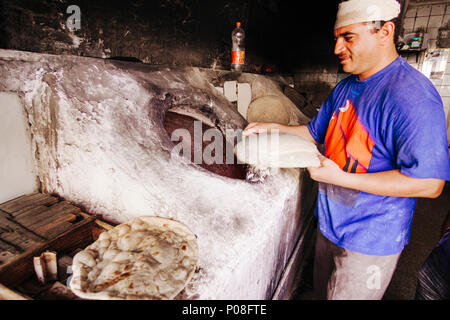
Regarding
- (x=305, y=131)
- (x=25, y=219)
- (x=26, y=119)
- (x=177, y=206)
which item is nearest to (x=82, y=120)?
(x=26, y=119)

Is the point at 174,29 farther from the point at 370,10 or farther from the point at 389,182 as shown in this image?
the point at 389,182

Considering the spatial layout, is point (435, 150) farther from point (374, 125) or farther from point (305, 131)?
point (305, 131)

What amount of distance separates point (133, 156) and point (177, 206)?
45 centimetres

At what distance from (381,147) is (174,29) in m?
2.60

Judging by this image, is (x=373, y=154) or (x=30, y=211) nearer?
(x=373, y=154)

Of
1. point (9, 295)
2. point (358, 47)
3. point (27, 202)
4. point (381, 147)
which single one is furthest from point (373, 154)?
point (27, 202)

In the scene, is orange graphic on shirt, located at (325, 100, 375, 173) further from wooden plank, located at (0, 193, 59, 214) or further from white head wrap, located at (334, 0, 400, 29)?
wooden plank, located at (0, 193, 59, 214)

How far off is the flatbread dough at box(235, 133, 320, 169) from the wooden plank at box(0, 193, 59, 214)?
1426mm

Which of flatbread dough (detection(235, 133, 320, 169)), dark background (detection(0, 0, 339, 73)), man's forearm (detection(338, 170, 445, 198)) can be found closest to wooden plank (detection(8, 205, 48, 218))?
dark background (detection(0, 0, 339, 73))

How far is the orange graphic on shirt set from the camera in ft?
4.66

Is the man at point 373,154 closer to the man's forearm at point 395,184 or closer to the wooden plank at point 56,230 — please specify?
the man's forearm at point 395,184

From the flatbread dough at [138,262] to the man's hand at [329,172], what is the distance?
848 millimetres

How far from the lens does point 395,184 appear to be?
1216mm

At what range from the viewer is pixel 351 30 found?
1.41 metres
